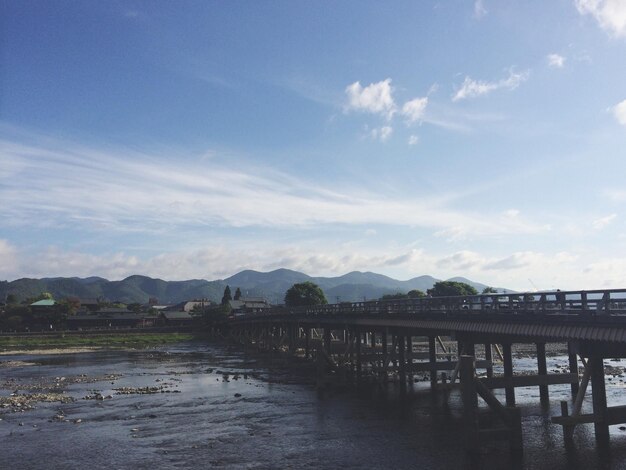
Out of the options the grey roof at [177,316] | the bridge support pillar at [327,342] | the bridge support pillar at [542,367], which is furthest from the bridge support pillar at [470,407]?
the grey roof at [177,316]

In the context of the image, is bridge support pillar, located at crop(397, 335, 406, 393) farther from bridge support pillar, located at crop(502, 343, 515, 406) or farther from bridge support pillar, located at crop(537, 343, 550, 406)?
bridge support pillar, located at crop(537, 343, 550, 406)

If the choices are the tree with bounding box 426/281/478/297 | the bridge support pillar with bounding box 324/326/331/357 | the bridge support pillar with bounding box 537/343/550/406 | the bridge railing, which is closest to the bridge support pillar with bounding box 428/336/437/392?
the bridge railing

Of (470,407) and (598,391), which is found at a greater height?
(598,391)

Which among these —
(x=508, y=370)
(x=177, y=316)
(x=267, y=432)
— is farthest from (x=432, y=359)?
(x=177, y=316)

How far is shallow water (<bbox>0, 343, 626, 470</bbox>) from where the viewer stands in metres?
25.9

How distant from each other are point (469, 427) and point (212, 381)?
36.2 m

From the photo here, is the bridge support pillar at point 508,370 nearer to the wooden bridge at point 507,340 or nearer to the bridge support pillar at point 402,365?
the wooden bridge at point 507,340

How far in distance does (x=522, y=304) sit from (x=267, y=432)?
17.5 m

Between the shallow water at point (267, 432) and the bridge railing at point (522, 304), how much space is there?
7.18 m

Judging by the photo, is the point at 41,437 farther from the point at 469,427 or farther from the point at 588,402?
the point at 588,402

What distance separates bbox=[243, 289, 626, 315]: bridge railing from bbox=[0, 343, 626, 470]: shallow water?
23.5 ft

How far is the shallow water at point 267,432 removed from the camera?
25.9 metres

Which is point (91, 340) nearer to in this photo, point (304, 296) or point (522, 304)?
point (304, 296)

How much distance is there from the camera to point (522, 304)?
1187 inches
